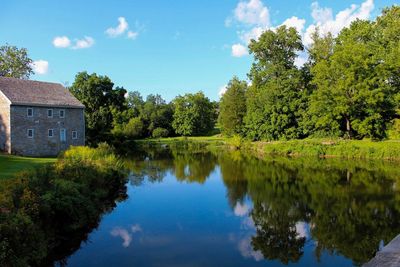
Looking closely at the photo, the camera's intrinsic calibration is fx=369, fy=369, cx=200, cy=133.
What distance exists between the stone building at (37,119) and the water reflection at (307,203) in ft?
27.3

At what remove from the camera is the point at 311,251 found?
14.6 meters

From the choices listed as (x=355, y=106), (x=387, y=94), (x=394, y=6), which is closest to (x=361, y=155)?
(x=355, y=106)

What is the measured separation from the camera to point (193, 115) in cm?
8588

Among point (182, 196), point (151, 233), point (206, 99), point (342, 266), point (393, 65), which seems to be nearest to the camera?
point (342, 266)

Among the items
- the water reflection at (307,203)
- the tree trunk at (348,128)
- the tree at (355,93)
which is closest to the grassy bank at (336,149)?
the tree trunk at (348,128)

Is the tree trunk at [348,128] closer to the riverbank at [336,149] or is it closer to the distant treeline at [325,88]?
the distant treeline at [325,88]

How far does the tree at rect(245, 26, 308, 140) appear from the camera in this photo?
5444 cm

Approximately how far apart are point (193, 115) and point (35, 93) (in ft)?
169

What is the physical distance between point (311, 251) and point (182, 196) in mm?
11733

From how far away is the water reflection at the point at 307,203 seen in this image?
49.6 ft

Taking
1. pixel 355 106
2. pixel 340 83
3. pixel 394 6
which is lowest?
pixel 355 106

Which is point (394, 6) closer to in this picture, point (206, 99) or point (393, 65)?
point (393, 65)

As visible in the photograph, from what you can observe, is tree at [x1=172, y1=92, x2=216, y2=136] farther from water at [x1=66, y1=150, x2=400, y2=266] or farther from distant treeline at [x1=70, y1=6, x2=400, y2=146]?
water at [x1=66, y1=150, x2=400, y2=266]

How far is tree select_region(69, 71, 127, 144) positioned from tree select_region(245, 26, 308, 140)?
2362cm
